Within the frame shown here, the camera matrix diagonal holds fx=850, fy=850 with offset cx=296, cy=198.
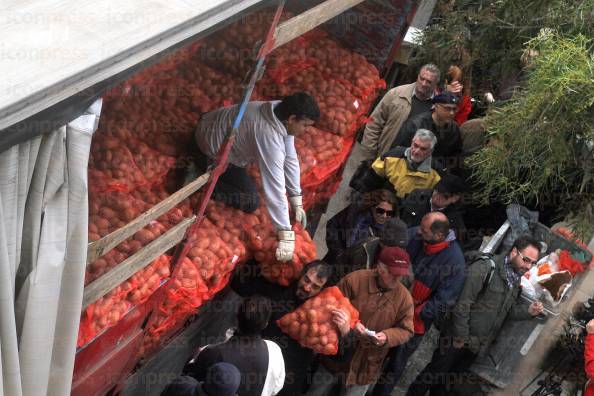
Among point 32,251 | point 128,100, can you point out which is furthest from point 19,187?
point 128,100

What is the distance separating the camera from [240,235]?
500 centimetres

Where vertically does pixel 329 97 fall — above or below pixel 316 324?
above

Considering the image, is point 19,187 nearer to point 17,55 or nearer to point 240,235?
point 17,55

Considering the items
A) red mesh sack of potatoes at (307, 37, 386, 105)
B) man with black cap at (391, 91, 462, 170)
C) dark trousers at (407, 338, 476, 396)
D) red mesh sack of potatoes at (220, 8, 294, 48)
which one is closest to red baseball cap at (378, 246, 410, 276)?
dark trousers at (407, 338, 476, 396)

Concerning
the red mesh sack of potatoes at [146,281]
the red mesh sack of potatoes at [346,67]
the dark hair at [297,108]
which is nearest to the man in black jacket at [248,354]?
the red mesh sack of potatoes at [146,281]

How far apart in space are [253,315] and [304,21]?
142 cm

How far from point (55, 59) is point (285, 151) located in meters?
2.50

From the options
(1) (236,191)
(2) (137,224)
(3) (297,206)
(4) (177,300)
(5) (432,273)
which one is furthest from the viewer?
(5) (432,273)

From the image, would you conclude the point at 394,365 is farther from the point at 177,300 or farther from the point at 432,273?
the point at 177,300

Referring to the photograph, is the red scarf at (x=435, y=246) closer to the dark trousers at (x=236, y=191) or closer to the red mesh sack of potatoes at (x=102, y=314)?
the dark trousers at (x=236, y=191)

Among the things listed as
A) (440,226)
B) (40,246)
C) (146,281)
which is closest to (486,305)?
(440,226)

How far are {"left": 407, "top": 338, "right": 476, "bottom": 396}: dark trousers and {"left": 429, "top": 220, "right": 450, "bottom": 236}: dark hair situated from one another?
31.0 inches

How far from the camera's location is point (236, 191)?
5121 mm

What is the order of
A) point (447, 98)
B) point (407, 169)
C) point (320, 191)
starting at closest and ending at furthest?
point (407, 169), point (320, 191), point (447, 98)
